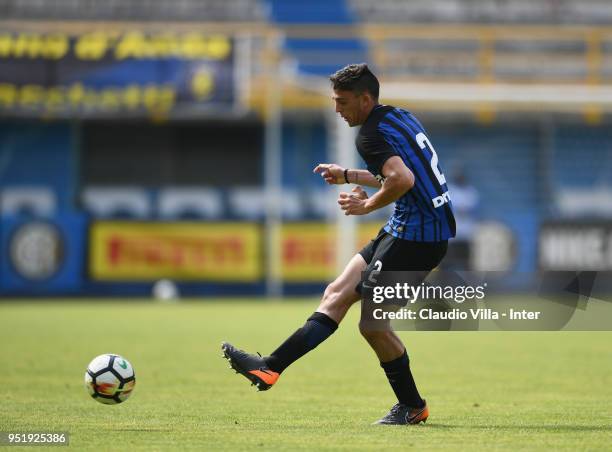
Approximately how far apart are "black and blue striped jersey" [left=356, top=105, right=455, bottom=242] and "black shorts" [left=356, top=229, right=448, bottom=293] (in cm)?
4

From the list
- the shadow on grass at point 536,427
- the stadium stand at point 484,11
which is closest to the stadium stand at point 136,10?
the stadium stand at point 484,11

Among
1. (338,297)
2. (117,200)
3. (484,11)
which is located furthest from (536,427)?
(484,11)

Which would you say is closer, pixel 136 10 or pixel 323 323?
pixel 323 323

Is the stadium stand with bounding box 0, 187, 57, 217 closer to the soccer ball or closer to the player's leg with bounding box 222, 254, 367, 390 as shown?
the soccer ball

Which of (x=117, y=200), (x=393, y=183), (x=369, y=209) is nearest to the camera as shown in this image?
(x=393, y=183)

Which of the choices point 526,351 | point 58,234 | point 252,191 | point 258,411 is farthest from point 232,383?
point 252,191

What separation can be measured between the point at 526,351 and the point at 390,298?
597cm

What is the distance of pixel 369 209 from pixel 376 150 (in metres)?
0.35

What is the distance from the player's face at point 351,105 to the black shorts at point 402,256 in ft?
Answer: 2.35

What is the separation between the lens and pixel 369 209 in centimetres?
→ 662

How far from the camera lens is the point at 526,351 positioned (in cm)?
1234

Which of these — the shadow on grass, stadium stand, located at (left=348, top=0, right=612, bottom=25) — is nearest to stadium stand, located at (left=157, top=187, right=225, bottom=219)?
stadium stand, located at (left=348, top=0, right=612, bottom=25)

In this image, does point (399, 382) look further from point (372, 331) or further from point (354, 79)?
point (354, 79)

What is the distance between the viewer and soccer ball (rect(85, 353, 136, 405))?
689 centimetres
